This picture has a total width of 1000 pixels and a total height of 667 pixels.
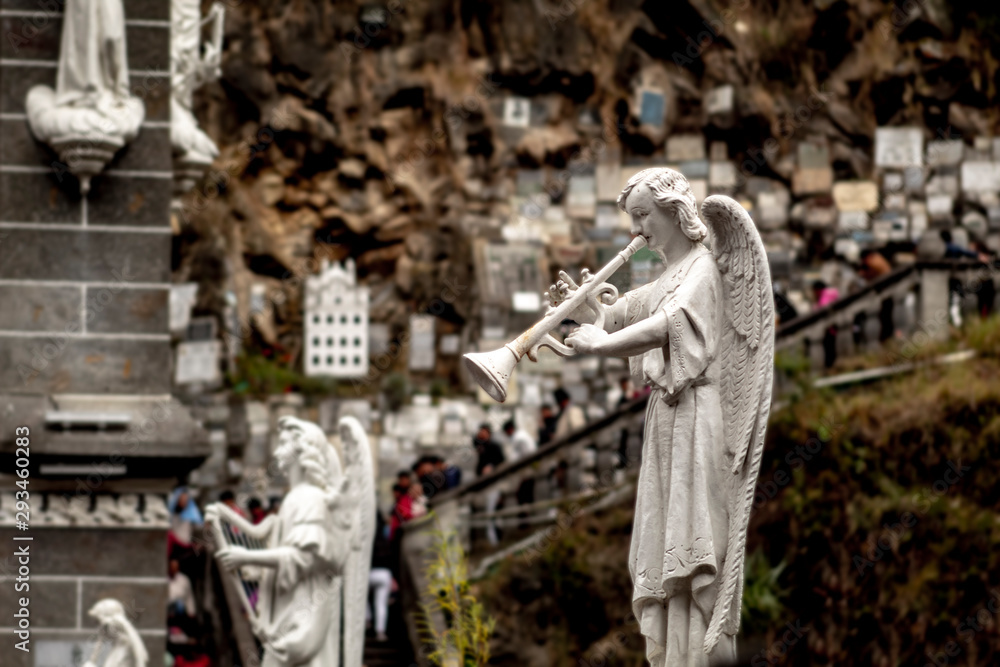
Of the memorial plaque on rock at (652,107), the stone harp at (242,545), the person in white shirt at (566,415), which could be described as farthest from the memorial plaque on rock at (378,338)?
the stone harp at (242,545)

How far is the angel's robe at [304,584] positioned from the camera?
460 inches

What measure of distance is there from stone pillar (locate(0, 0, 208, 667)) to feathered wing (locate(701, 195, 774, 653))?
5.56 m

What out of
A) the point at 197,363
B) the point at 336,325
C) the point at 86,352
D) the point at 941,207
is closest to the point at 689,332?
the point at 86,352

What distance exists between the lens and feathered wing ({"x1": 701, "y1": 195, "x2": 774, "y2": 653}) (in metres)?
7.60

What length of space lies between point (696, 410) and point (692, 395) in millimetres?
66

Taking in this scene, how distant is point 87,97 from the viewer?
41.8 ft

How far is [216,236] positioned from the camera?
26609 millimetres

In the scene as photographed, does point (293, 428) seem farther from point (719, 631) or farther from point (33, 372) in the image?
point (719, 631)

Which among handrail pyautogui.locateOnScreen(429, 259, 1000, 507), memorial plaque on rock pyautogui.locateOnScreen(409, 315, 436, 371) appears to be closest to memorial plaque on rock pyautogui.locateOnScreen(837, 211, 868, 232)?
memorial plaque on rock pyautogui.locateOnScreen(409, 315, 436, 371)

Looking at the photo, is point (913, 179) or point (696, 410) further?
point (913, 179)

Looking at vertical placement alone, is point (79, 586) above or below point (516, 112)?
below

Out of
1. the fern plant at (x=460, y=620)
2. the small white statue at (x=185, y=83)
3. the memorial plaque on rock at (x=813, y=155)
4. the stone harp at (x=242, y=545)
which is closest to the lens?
the fern plant at (x=460, y=620)

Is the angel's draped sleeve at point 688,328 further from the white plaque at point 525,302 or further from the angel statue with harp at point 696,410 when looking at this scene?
the white plaque at point 525,302

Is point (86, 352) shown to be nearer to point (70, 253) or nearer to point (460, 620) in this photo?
point (70, 253)
